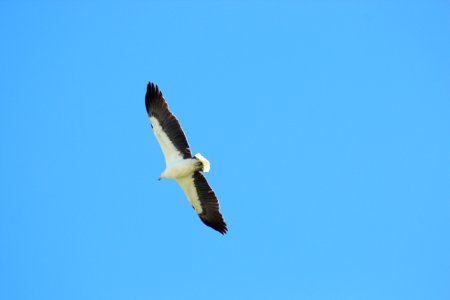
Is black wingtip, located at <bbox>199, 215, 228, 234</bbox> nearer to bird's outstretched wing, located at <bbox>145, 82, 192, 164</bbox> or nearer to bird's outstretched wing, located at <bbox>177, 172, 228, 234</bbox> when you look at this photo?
bird's outstretched wing, located at <bbox>177, 172, 228, 234</bbox>

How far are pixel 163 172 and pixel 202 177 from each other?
3.31 ft

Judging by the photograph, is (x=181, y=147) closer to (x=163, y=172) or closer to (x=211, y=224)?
(x=163, y=172)

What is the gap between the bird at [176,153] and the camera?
17.1 metres

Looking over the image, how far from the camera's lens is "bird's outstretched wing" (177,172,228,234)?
17812 millimetres

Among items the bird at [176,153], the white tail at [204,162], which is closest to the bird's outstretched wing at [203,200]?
the bird at [176,153]

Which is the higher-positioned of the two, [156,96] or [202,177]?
[156,96]

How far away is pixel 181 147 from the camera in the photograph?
1728cm

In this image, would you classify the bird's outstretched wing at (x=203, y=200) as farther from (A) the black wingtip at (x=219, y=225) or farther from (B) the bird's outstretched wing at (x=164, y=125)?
(B) the bird's outstretched wing at (x=164, y=125)

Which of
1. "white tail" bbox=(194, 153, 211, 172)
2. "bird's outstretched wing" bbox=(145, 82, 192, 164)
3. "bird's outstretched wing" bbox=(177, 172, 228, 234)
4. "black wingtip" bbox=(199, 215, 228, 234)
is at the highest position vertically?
"bird's outstretched wing" bbox=(145, 82, 192, 164)

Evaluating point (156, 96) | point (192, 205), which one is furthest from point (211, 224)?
point (156, 96)

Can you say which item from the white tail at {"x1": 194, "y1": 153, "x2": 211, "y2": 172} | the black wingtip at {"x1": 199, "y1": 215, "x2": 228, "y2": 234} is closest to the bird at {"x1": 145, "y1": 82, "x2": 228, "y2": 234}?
the white tail at {"x1": 194, "y1": 153, "x2": 211, "y2": 172}

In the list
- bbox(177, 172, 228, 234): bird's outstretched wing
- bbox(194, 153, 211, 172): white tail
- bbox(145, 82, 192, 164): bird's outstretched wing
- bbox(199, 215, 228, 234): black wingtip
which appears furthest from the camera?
bbox(199, 215, 228, 234): black wingtip

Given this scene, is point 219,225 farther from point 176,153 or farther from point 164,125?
point 164,125

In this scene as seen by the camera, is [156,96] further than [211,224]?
No
